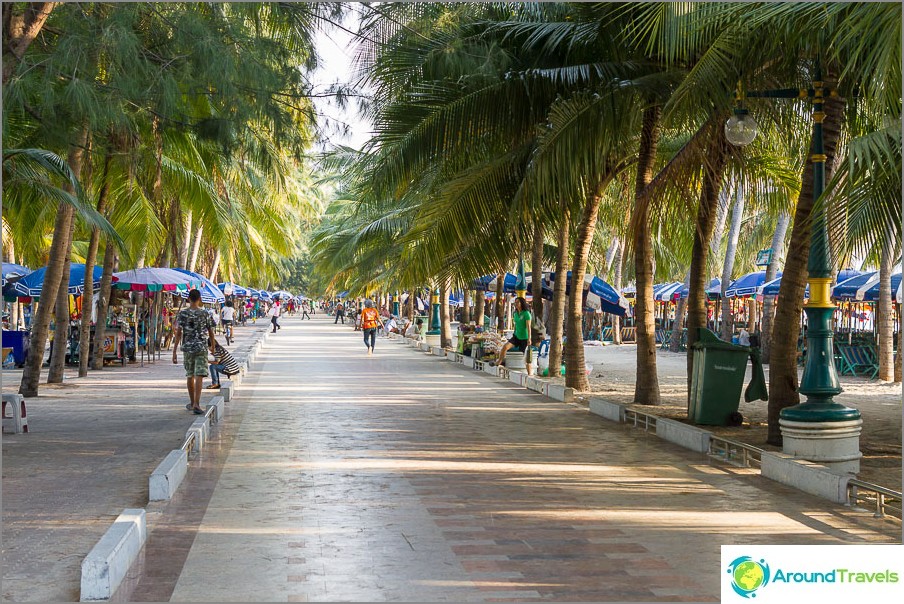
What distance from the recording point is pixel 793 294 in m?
11.2

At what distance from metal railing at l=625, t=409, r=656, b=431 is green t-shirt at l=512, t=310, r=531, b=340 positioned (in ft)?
26.8

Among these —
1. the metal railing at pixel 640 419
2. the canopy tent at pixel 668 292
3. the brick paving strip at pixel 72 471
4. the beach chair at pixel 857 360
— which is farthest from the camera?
the canopy tent at pixel 668 292

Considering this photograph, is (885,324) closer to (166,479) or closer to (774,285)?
(774,285)

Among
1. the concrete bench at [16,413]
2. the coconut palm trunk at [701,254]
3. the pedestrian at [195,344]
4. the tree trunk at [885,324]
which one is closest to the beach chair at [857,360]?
→ the tree trunk at [885,324]

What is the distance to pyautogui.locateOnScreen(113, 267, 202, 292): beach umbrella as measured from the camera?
24.7 meters

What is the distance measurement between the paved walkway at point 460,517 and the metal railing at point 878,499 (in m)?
0.18

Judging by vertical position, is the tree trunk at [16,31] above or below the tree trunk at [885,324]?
above

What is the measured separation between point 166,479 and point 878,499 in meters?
5.59

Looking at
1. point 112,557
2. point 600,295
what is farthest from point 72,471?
point 600,295

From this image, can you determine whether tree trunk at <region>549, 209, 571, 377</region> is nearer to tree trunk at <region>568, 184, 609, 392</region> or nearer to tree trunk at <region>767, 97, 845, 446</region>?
tree trunk at <region>568, 184, 609, 392</region>

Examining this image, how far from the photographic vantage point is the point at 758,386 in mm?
12906

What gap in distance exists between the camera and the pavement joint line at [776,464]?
8531 mm

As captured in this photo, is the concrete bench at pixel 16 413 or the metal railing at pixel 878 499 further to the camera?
the concrete bench at pixel 16 413

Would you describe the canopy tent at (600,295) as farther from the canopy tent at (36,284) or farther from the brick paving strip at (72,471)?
the brick paving strip at (72,471)
